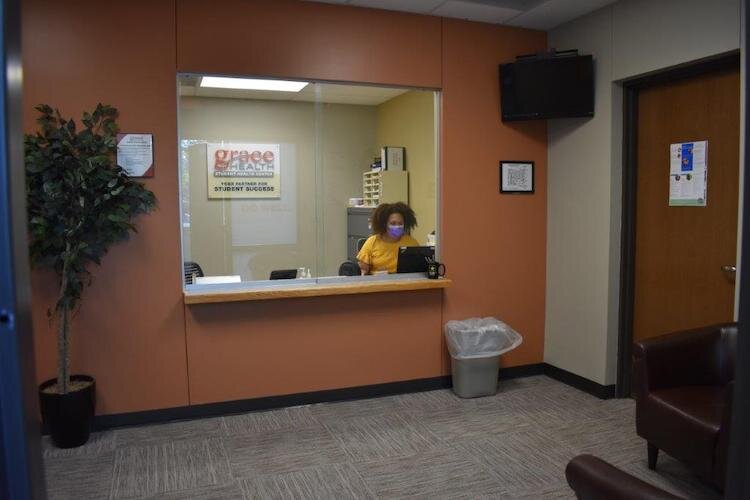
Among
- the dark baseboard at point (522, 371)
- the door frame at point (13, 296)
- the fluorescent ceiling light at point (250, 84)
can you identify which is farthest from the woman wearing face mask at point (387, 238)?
the door frame at point (13, 296)

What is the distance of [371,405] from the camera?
3.82m

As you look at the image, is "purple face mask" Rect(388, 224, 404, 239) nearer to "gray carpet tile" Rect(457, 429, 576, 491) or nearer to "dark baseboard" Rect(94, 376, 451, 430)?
"dark baseboard" Rect(94, 376, 451, 430)

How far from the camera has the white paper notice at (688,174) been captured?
334 centimetres

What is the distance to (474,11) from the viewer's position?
384 centimetres

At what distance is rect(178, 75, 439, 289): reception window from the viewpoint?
3.65 m

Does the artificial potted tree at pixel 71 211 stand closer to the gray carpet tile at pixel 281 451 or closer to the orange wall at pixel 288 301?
the orange wall at pixel 288 301

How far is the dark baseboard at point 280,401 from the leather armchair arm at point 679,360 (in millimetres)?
1611

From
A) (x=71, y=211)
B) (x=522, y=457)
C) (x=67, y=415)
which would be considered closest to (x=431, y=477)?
(x=522, y=457)

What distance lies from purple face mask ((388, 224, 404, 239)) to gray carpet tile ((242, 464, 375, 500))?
1774mm

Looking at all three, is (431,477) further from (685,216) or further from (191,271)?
(685,216)

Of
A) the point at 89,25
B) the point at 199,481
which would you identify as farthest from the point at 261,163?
the point at 199,481

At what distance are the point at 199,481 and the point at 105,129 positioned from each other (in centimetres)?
193

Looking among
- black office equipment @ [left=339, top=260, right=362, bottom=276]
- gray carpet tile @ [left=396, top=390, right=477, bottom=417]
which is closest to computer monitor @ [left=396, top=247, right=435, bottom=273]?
black office equipment @ [left=339, top=260, right=362, bottom=276]

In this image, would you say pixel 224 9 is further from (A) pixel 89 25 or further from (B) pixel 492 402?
(B) pixel 492 402
